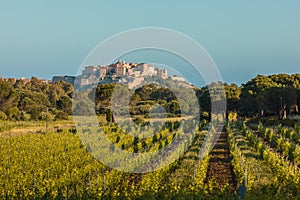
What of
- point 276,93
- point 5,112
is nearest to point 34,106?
point 5,112

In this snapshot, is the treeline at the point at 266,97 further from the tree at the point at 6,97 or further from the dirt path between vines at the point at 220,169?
the tree at the point at 6,97

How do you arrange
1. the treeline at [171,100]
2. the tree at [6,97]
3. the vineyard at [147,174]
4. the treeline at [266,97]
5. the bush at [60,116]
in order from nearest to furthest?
1. the vineyard at [147,174]
2. the treeline at [171,100]
3. the treeline at [266,97]
4. the tree at [6,97]
5. the bush at [60,116]

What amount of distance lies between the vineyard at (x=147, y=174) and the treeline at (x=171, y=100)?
5386mm

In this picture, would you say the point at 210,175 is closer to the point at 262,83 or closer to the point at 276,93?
the point at 276,93

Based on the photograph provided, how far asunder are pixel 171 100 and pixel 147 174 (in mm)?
19094

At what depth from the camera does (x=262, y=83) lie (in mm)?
47719

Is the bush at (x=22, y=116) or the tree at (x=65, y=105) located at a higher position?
the tree at (x=65, y=105)

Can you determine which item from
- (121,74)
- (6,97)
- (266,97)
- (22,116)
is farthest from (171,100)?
(6,97)

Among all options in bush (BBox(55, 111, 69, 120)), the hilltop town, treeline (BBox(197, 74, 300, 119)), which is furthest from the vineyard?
bush (BBox(55, 111, 69, 120))

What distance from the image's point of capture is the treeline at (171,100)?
30.7 meters

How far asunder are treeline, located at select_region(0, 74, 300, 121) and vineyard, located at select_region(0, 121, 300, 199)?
212 inches

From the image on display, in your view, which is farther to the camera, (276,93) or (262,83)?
(262,83)

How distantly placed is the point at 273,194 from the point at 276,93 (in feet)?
99.2

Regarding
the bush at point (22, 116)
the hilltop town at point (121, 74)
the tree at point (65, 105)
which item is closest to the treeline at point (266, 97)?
the hilltop town at point (121, 74)
